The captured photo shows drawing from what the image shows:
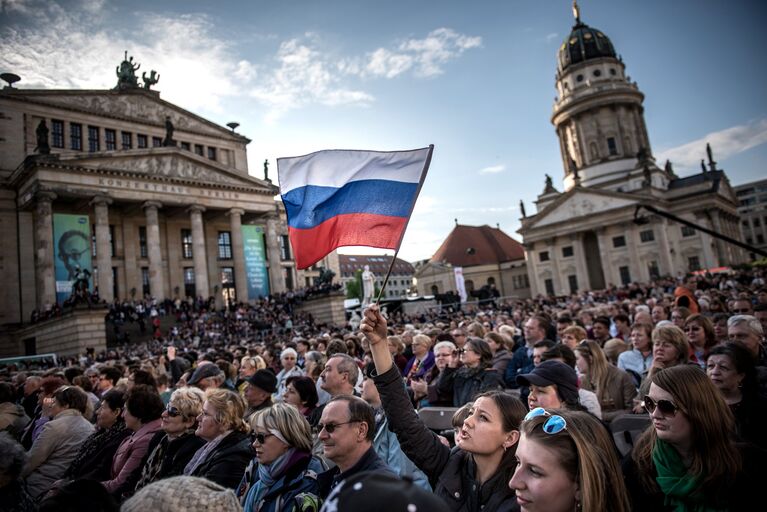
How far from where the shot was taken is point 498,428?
9.32 ft

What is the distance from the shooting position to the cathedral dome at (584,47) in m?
67.4

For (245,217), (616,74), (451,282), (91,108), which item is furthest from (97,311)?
(616,74)

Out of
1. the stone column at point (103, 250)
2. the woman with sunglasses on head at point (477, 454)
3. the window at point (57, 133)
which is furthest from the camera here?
the window at point (57, 133)

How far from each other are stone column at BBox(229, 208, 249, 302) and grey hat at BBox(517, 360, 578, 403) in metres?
37.6

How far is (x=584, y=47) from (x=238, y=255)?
196 feet

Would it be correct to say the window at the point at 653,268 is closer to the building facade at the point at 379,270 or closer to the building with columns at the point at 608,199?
the building with columns at the point at 608,199

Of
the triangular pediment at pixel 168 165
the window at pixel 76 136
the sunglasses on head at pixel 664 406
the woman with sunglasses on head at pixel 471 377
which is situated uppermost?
the window at pixel 76 136

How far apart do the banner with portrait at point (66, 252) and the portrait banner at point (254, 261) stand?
11.1 metres

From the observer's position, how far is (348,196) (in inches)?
193

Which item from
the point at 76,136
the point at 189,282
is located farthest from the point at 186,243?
the point at 76,136

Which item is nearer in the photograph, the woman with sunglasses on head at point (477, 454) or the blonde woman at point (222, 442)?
the woman with sunglasses on head at point (477, 454)

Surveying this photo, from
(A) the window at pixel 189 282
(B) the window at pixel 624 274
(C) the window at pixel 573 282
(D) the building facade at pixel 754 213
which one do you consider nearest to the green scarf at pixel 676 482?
(A) the window at pixel 189 282

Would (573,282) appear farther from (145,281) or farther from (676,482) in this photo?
(676,482)

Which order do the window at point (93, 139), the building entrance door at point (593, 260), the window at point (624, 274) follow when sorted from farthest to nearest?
the building entrance door at point (593, 260), the window at point (624, 274), the window at point (93, 139)
